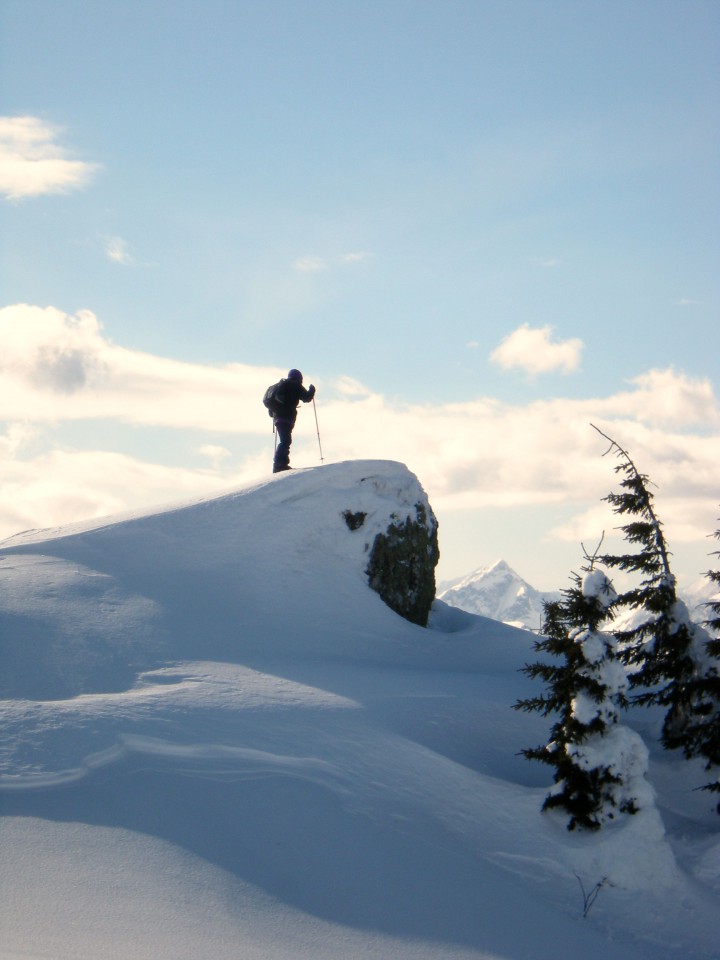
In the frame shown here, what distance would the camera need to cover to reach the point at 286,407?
65.9 ft

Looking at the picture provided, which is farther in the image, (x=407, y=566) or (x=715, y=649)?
(x=407, y=566)

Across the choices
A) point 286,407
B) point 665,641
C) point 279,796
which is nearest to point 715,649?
point 665,641

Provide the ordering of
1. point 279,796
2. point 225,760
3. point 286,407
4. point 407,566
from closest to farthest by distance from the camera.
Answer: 1. point 279,796
2. point 225,760
3. point 407,566
4. point 286,407

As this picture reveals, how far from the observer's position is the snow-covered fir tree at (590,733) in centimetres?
1021

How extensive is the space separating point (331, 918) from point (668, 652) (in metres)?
7.64

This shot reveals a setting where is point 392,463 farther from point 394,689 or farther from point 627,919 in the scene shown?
point 627,919

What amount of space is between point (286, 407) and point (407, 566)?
192 inches

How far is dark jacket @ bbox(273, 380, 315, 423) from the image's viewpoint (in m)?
20.0

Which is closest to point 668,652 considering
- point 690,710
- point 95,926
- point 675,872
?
point 690,710

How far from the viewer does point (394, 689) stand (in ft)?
41.9

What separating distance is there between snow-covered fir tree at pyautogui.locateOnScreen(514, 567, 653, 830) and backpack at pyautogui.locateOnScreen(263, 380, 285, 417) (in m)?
10.7

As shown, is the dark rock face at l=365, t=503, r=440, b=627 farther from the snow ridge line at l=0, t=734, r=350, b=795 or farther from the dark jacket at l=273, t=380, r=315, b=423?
the snow ridge line at l=0, t=734, r=350, b=795

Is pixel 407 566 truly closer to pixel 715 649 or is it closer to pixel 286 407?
pixel 286 407

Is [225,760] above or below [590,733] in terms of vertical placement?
below
